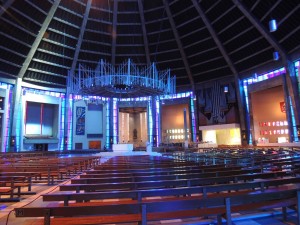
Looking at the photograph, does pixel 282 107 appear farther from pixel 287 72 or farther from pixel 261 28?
pixel 261 28

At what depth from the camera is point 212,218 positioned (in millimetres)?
3752

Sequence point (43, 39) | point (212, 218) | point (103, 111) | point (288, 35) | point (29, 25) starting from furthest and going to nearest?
point (103, 111), point (43, 39), point (29, 25), point (288, 35), point (212, 218)

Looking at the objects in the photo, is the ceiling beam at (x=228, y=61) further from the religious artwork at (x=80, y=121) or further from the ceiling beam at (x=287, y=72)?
the religious artwork at (x=80, y=121)

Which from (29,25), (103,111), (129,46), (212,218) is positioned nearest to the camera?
(212,218)

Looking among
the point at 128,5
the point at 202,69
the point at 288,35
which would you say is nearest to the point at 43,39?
the point at 128,5

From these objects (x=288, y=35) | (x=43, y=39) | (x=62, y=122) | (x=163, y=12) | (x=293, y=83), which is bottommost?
(x=62, y=122)

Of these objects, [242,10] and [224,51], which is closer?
[242,10]

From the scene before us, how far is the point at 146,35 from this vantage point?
30094 millimetres

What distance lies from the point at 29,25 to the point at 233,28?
824 inches

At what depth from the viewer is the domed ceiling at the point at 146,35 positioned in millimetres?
23547

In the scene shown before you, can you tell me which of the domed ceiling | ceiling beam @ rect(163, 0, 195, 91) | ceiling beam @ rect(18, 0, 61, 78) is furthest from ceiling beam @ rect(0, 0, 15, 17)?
ceiling beam @ rect(163, 0, 195, 91)

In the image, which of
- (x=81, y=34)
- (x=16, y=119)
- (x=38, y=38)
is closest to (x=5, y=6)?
(x=38, y=38)

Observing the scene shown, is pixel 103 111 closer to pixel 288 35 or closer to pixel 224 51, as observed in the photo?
pixel 224 51

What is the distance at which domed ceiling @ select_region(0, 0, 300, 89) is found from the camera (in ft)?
77.3
